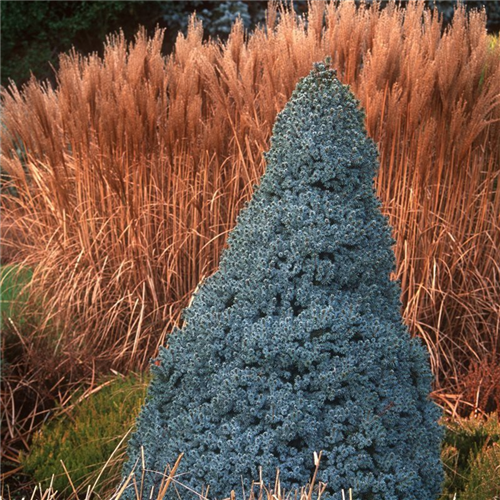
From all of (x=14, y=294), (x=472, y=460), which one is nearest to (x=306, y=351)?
(x=472, y=460)

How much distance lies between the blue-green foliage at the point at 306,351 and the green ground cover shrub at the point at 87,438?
925 mm

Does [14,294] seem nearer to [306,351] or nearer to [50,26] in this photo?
[306,351]

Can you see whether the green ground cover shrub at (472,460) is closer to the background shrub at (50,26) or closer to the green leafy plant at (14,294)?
the green leafy plant at (14,294)

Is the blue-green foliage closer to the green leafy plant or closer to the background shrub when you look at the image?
the green leafy plant

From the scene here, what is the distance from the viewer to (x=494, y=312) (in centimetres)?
416

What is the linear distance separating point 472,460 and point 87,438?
1.67 metres

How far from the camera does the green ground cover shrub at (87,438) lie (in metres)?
3.27

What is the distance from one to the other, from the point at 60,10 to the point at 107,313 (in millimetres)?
11870

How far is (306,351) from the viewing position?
7.09ft

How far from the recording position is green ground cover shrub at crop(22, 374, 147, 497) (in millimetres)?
3273

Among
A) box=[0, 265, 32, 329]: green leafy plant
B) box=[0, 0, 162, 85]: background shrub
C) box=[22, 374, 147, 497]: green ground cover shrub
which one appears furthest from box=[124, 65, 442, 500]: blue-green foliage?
box=[0, 0, 162, 85]: background shrub

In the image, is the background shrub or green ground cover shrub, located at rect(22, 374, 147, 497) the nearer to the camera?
green ground cover shrub, located at rect(22, 374, 147, 497)

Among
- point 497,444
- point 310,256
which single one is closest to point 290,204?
point 310,256

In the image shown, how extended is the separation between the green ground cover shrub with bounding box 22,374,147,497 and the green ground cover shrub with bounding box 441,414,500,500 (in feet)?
4.21
